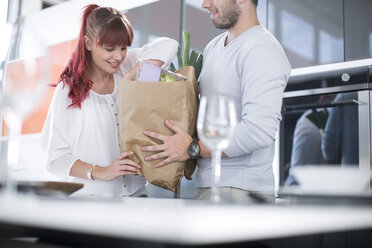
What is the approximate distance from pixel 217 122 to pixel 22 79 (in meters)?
0.37

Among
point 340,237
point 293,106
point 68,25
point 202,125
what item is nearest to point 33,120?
point 68,25

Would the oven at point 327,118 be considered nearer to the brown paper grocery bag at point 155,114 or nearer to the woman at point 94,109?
the woman at point 94,109

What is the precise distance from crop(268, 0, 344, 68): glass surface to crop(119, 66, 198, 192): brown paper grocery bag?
1691mm

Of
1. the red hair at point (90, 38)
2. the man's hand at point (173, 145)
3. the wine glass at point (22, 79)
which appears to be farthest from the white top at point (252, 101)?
the wine glass at point (22, 79)

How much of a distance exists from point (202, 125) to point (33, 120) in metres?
3.94

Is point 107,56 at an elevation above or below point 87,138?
above

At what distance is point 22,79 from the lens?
31.9 inches

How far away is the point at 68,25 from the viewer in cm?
455

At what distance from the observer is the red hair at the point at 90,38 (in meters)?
Result: 1.58

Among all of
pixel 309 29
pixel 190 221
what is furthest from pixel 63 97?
pixel 309 29

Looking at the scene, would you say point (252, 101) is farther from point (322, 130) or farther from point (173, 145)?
point (322, 130)

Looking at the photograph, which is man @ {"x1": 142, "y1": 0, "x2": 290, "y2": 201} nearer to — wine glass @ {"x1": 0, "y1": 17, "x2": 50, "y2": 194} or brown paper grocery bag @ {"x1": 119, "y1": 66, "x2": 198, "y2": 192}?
brown paper grocery bag @ {"x1": 119, "y1": 66, "x2": 198, "y2": 192}

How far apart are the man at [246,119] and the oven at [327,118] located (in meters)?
1.25

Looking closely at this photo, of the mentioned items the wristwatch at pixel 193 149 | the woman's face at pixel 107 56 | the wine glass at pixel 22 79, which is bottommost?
the wristwatch at pixel 193 149
